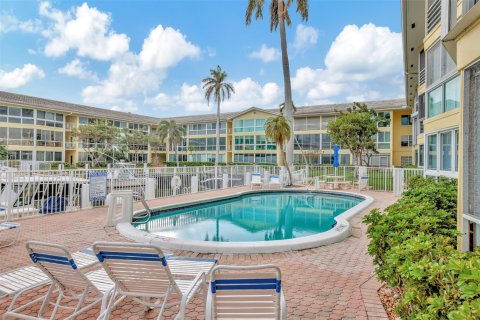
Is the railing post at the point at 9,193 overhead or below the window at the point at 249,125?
below

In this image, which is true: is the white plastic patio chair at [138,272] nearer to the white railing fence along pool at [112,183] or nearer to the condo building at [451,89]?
the condo building at [451,89]

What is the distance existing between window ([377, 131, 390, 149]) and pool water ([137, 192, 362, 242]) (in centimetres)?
2298

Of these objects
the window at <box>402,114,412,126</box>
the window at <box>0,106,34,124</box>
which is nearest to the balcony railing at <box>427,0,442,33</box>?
the window at <box>402,114,412,126</box>

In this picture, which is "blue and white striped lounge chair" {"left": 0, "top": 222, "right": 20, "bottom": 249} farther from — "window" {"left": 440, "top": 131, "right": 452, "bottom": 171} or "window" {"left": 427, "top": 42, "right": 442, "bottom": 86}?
"window" {"left": 427, "top": 42, "right": 442, "bottom": 86}

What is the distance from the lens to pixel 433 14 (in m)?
10.5

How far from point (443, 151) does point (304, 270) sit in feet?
23.3

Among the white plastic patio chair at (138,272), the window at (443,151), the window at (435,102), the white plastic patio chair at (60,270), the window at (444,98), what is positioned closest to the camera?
the white plastic patio chair at (138,272)

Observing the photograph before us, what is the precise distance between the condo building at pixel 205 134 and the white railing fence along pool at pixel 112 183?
1458 centimetres

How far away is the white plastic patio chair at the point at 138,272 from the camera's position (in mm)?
2740

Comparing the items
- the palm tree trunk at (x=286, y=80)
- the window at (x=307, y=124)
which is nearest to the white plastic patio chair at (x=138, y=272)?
the palm tree trunk at (x=286, y=80)

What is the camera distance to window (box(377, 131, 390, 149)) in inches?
1380

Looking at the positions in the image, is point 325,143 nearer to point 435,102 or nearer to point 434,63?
point 434,63

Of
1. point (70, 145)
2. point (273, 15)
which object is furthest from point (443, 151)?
point (70, 145)

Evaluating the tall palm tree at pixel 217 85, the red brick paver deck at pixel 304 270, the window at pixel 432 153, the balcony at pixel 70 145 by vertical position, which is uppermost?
the tall palm tree at pixel 217 85
